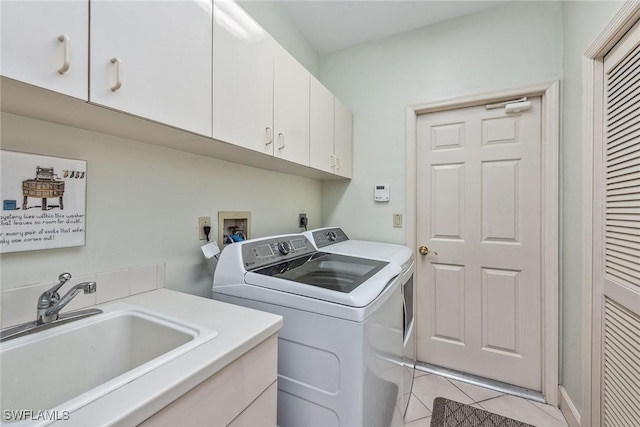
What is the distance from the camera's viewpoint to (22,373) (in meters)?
0.71

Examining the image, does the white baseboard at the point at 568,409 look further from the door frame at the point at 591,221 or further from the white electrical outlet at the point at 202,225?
the white electrical outlet at the point at 202,225

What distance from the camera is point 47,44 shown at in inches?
24.3

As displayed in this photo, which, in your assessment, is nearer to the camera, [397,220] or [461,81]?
[461,81]

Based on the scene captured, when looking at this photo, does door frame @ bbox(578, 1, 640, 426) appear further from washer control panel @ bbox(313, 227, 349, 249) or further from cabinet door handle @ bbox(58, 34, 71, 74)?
cabinet door handle @ bbox(58, 34, 71, 74)

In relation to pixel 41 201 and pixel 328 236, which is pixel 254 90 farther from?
pixel 328 236

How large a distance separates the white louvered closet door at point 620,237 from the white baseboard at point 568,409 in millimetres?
269

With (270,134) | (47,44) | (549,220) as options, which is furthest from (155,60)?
(549,220)

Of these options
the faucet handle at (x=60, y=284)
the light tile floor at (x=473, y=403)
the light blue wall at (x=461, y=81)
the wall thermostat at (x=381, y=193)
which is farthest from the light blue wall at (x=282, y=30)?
the light tile floor at (x=473, y=403)

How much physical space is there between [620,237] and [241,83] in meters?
1.79

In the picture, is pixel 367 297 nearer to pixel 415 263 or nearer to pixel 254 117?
pixel 254 117

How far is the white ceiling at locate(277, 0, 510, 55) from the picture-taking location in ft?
6.19

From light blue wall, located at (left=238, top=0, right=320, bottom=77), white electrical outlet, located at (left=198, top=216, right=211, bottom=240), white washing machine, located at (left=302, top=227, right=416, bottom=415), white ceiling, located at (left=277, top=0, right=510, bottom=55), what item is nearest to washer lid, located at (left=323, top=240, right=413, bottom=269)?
white washing machine, located at (left=302, top=227, right=416, bottom=415)

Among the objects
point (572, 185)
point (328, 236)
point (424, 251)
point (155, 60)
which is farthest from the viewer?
point (424, 251)

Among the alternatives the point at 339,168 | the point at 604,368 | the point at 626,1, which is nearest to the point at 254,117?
the point at 339,168
